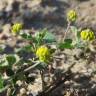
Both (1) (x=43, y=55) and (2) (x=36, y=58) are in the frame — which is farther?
(2) (x=36, y=58)

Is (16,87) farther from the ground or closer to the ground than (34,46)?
closer to the ground

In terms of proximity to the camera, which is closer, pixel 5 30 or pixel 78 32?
pixel 78 32

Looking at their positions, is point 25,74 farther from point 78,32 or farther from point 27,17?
point 27,17

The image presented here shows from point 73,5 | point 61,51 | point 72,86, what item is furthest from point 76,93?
point 73,5

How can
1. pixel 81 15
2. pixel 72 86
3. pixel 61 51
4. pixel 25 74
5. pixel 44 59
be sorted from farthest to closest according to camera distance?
pixel 81 15 → pixel 61 51 → pixel 72 86 → pixel 25 74 → pixel 44 59

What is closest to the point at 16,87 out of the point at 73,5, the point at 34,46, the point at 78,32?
the point at 34,46

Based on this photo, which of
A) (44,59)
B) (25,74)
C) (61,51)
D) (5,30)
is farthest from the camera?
(5,30)

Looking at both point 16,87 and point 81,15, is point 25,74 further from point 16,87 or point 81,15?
point 81,15

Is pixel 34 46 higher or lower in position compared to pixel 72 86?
higher

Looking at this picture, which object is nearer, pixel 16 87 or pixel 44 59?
pixel 44 59

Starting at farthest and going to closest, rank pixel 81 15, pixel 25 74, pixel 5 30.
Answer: pixel 81 15 < pixel 5 30 < pixel 25 74
